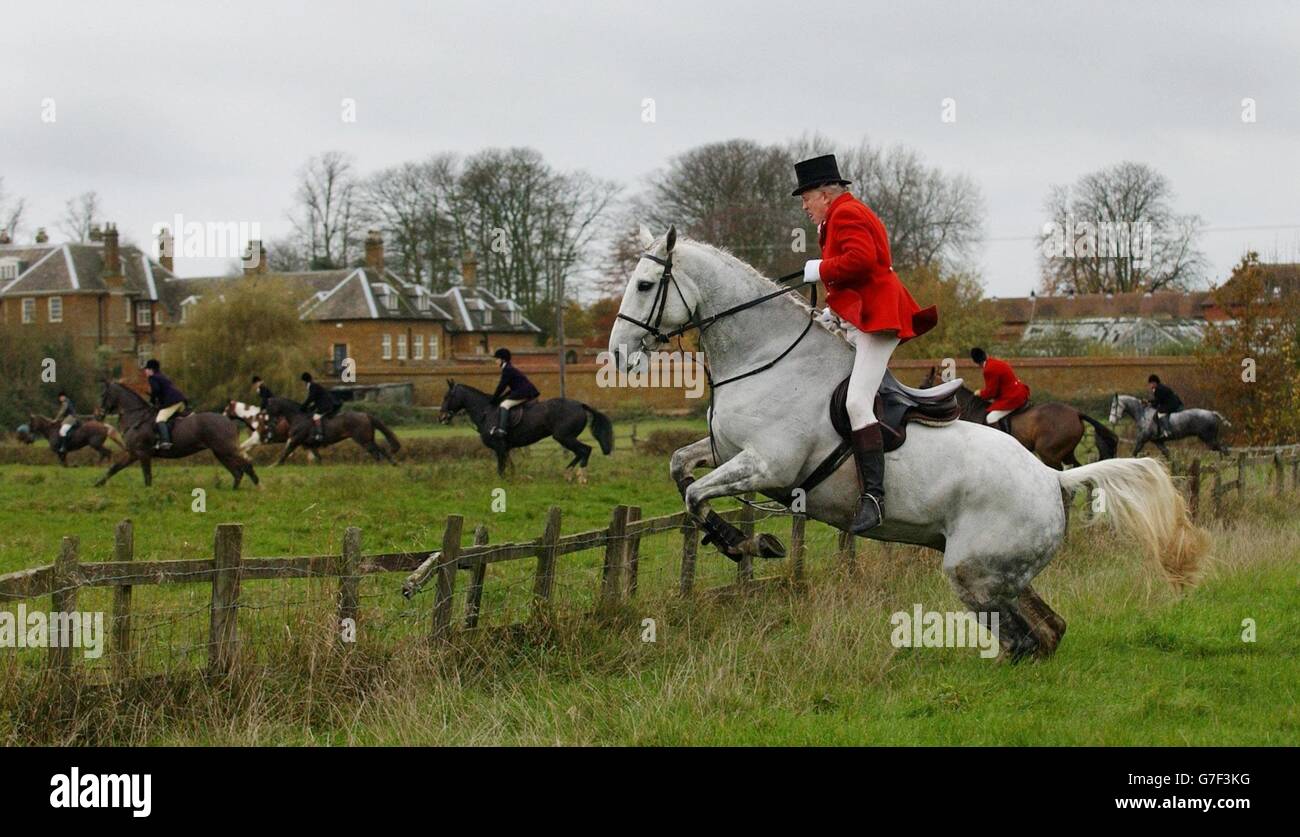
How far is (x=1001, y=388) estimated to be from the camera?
1797 cm

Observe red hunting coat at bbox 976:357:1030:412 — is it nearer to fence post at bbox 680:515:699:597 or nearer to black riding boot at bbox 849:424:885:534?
fence post at bbox 680:515:699:597

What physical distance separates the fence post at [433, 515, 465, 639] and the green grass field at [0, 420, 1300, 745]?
12cm

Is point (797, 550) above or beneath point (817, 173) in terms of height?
beneath

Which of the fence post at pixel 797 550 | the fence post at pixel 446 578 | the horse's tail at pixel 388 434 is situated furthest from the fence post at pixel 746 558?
the horse's tail at pixel 388 434

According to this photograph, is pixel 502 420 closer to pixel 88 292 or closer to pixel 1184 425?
pixel 1184 425

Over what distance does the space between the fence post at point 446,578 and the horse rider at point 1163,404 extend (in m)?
23.5

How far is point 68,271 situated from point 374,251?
52.3 ft

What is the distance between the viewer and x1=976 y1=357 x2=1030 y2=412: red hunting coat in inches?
699

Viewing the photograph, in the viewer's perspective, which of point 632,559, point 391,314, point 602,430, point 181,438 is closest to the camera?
point 632,559

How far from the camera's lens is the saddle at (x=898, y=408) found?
7.47 metres

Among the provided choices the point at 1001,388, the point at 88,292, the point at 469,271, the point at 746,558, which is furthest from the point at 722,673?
the point at 88,292


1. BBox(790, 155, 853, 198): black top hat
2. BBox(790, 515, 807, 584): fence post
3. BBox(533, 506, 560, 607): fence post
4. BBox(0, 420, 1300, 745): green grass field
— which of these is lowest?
BBox(0, 420, 1300, 745): green grass field

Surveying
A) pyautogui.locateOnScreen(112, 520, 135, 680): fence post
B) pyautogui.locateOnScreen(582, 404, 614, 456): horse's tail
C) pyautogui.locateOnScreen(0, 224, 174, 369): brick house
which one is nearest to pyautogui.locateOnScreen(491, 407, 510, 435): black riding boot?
pyautogui.locateOnScreen(582, 404, 614, 456): horse's tail
